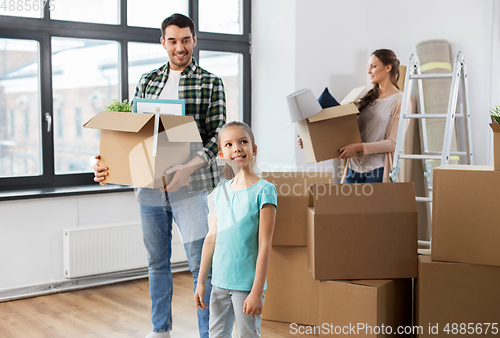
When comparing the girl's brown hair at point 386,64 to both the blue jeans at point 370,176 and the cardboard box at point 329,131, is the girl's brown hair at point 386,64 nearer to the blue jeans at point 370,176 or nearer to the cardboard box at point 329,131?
the cardboard box at point 329,131

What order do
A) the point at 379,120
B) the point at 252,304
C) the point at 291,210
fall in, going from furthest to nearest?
the point at 379,120 → the point at 291,210 → the point at 252,304

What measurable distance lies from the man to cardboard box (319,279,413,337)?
1.57 feet

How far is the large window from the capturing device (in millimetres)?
2963

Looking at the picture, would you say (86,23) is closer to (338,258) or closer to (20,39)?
(20,39)

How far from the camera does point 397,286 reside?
1904 millimetres

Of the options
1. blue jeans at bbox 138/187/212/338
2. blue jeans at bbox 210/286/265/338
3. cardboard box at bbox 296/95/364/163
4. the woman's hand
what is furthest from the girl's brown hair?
blue jeans at bbox 210/286/265/338

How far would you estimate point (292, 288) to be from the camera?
2.38 metres

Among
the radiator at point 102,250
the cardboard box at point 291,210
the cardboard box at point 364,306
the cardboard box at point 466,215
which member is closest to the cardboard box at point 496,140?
the cardboard box at point 466,215

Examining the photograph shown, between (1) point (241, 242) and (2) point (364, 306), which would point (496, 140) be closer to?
(2) point (364, 306)

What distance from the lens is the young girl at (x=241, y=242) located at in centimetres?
147

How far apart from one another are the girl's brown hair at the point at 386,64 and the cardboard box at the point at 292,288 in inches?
31.9

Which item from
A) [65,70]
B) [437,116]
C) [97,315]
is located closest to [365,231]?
[437,116]

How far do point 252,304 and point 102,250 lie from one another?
1.86 metres

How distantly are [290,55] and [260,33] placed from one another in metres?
0.41
